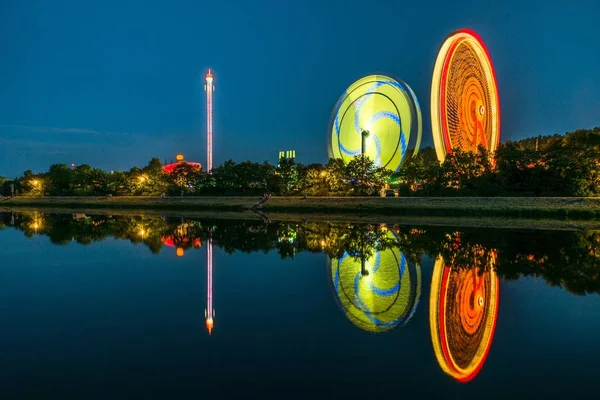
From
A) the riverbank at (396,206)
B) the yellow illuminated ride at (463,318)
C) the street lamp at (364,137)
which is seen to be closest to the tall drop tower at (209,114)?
the riverbank at (396,206)

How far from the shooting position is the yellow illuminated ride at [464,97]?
3216 cm

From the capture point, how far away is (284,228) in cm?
2180

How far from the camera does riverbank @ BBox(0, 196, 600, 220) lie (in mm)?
26091

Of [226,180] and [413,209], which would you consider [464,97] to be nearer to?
[413,209]

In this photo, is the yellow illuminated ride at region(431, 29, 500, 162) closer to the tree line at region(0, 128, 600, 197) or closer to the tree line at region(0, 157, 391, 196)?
the tree line at region(0, 128, 600, 197)

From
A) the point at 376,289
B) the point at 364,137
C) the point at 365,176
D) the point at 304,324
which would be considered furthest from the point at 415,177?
the point at 304,324

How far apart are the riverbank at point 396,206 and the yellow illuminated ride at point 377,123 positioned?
28.1ft

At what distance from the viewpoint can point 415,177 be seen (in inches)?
1415

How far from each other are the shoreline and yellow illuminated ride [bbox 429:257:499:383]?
1326cm

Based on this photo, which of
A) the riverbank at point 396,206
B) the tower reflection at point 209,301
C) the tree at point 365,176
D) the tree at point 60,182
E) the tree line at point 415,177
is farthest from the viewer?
the tree at point 60,182

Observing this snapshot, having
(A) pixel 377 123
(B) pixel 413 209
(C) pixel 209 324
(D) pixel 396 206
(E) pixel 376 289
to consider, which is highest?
(A) pixel 377 123

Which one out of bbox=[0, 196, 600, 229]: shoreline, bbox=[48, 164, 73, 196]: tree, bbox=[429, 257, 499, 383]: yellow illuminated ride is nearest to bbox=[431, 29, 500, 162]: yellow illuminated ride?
bbox=[0, 196, 600, 229]: shoreline

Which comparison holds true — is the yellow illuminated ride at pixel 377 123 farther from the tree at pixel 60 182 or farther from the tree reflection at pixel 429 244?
the tree at pixel 60 182

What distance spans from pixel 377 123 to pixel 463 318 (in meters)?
37.4
